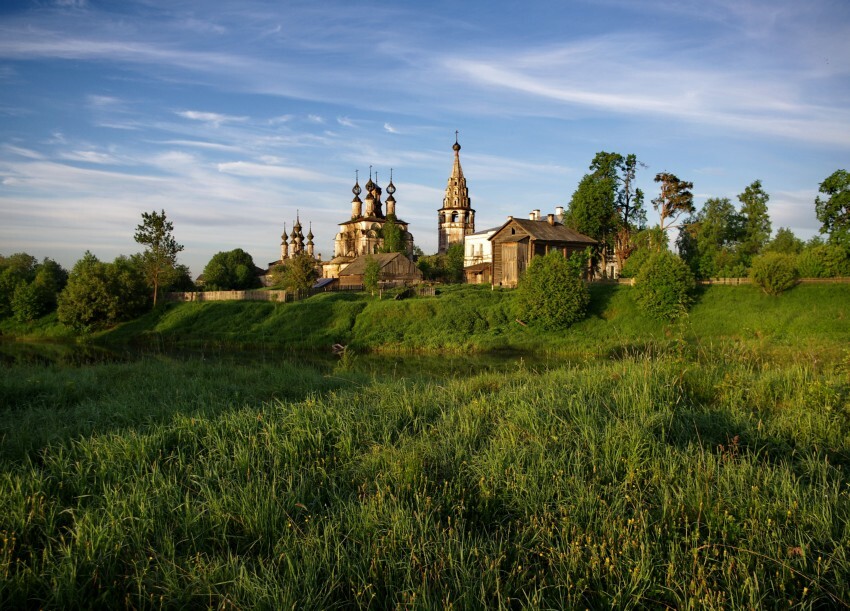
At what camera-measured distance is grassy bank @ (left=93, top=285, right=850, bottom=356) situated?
1184 inches

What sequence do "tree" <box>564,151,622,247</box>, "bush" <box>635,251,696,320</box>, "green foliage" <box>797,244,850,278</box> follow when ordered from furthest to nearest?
"tree" <box>564,151,622,247</box>
"green foliage" <box>797,244,850,278</box>
"bush" <box>635,251,696,320</box>

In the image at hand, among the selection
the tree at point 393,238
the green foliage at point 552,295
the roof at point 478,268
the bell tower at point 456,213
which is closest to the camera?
the green foliage at point 552,295

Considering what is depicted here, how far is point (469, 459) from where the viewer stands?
5.50 meters

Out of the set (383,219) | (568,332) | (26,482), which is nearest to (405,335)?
(568,332)

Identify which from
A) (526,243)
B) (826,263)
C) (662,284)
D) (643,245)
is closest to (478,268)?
(526,243)

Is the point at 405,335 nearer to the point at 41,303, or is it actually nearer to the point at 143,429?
the point at 143,429

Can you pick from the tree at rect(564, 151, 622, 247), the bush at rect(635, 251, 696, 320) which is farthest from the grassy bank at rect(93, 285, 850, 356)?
the tree at rect(564, 151, 622, 247)

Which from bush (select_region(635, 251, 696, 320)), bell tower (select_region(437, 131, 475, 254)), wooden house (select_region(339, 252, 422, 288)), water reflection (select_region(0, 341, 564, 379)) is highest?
bell tower (select_region(437, 131, 475, 254))

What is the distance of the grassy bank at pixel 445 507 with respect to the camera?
3.52m

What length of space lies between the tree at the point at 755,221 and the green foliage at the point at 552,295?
2588 centimetres

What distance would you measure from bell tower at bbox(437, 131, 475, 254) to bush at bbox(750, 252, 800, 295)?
192 ft

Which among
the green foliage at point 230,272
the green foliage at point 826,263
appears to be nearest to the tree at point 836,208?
the green foliage at point 826,263

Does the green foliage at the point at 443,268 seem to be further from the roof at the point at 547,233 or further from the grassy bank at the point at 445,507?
the grassy bank at the point at 445,507

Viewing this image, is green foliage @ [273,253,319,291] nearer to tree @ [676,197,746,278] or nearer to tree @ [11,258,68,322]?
tree @ [11,258,68,322]
